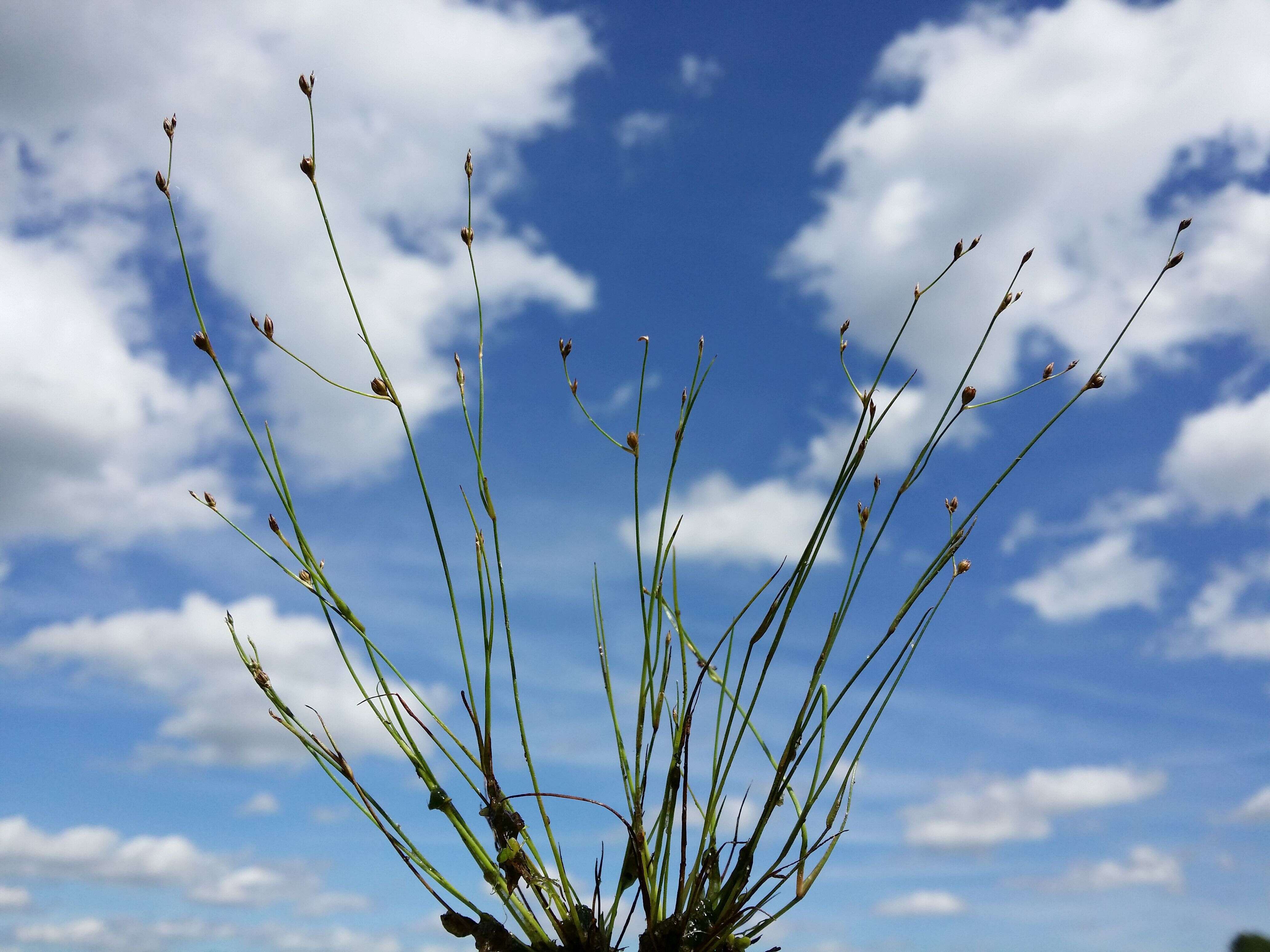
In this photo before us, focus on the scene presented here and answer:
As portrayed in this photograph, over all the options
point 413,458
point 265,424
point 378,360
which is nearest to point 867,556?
point 413,458

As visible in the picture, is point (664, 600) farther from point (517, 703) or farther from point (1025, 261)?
point (1025, 261)

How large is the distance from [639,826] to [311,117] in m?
1.38

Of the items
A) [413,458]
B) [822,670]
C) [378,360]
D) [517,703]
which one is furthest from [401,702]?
[822,670]

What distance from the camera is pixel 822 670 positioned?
69.4 inches

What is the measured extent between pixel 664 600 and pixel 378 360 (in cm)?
71

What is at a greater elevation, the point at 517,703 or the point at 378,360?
the point at 378,360

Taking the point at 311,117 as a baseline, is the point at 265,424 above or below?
below

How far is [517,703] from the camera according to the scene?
5.90 ft

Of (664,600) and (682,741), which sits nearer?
(682,741)

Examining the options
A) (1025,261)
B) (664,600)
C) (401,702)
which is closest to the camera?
(1025,261)

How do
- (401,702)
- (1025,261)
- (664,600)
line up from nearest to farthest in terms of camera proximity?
1. (1025,261)
2. (401,702)
3. (664,600)

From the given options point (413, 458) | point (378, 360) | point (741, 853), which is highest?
point (378, 360)

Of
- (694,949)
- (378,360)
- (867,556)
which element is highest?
(378,360)

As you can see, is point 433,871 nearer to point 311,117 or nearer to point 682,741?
point 682,741
